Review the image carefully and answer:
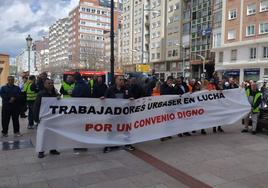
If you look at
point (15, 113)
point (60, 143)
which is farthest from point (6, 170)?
point (15, 113)

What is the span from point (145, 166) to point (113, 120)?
5.09 feet

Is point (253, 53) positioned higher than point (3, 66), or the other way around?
point (253, 53)

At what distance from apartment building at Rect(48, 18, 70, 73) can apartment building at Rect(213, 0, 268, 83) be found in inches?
4004

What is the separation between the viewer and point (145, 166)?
20.3 feet

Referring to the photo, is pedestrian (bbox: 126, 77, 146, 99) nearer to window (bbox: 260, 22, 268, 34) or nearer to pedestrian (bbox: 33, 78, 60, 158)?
pedestrian (bbox: 33, 78, 60, 158)

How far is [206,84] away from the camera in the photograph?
9.96 metres

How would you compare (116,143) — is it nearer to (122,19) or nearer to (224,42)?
(224,42)

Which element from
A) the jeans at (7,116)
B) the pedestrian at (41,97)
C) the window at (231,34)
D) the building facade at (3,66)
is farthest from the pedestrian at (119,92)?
the window at (231,34)

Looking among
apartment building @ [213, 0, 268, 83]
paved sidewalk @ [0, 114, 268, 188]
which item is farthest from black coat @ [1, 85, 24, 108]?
apartment building @ [213, 0, 268, 83]

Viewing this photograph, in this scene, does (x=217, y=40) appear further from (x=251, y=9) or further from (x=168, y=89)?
(x=168, y=89)

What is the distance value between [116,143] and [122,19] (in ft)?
280

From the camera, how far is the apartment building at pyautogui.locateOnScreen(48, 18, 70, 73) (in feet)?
478

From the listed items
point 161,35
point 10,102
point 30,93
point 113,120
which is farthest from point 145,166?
point 161,35

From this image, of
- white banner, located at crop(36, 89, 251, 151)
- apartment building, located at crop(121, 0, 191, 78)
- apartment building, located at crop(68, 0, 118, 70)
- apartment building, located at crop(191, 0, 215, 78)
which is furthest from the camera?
apartment building, located at crop(68, 0, 118, 70)
